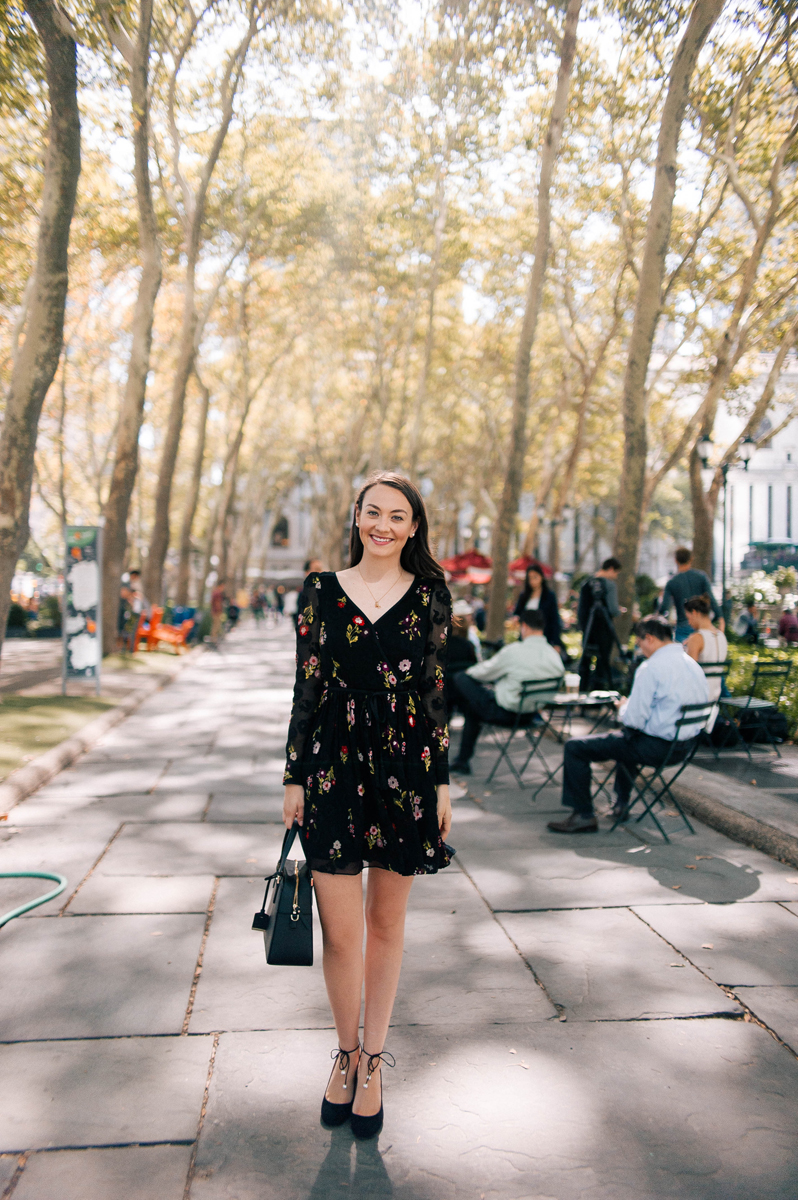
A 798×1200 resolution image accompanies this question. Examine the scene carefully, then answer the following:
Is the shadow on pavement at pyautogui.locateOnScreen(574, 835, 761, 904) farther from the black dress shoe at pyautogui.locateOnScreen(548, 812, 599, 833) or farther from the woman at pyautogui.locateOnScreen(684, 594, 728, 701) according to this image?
the woman at pyautogui.locateOnScreen(684, 594, 728, 701)

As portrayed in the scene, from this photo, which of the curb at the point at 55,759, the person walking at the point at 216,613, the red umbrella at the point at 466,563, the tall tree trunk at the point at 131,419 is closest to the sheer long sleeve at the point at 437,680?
the curb at the point at 55,759

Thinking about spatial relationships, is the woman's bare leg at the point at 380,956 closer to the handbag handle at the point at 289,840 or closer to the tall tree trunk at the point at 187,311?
the handbag handle at the point at 289,840

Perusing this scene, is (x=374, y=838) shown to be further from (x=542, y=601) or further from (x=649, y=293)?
(x=649, y=293)

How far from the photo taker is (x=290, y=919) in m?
2.69

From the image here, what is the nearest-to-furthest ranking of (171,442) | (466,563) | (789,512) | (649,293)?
(649,293) < (171,442) < (466,563) < (789,512)

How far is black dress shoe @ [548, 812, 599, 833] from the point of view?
19.7ft

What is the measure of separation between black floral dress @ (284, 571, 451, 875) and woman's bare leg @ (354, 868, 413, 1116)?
0.27 ft

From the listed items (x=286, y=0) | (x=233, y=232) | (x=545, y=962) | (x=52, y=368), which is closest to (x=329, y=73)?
(x=286, y=0)

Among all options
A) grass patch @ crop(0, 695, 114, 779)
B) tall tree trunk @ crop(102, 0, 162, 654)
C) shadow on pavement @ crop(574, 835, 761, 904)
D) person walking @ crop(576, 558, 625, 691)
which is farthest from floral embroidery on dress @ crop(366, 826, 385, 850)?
tall tree trunk @ crop(102, 0, 162, 654)

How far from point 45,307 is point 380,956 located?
8431mm

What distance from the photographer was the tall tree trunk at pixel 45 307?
30.1 ft

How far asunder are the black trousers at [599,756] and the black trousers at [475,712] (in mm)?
1503

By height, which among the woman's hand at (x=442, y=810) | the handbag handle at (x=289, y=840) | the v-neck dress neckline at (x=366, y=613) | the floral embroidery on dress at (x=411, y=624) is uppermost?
the v-neck dress neckline at (x=366, y=613)

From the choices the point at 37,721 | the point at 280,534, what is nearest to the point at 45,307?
the point at 37,721
